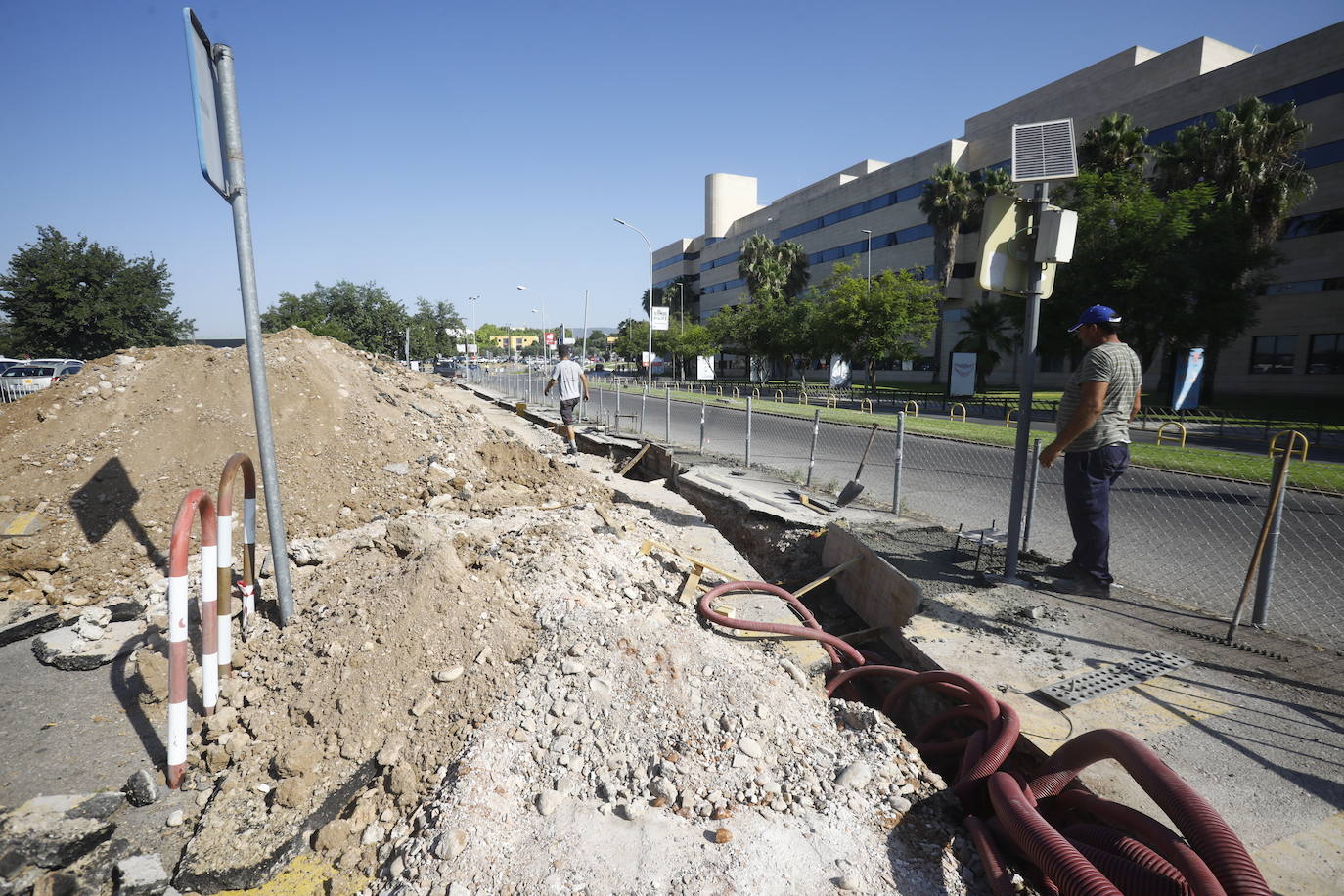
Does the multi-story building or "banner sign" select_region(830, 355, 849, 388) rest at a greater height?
the multi-story building

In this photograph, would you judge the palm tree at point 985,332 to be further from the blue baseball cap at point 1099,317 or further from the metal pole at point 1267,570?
the metal pole at point 1267,570

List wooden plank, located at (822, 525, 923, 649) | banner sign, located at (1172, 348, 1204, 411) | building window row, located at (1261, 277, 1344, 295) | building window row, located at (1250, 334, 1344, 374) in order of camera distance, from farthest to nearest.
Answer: building window row, located at (1250, 334, 1344, 374)
building window row, located at (1261, 277, 1344, 295)
banner sign, located at (1172, 348, 1204, 411)
wooden plank, located at (822, 525, 923, 649)

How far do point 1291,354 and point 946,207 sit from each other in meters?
19.4

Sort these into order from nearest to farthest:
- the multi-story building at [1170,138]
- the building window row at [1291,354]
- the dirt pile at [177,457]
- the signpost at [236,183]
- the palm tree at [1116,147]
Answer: the signpost at [236,183]
the dirt pile at [177,457]
the multi-story building at [1170,138]
the building window row at [1291,354]
the palm tree at [1116,147]

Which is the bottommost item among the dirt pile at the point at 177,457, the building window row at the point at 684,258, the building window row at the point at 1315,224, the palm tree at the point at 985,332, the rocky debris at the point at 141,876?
the rocky debris at the point at 141,876

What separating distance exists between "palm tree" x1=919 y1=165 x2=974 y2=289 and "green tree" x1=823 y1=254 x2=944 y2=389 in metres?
11.9

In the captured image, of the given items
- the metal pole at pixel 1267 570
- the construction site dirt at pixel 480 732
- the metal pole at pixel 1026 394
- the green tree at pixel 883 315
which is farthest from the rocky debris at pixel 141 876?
the green tree at pixel 883 315

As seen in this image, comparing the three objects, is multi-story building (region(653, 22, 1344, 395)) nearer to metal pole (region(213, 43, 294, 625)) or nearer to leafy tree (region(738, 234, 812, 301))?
leafy tree (region(738, 234, 812, 301))

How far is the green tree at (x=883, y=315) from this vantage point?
30281 millimetres

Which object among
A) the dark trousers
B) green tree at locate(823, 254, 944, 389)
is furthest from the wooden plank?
green tree at locate(823, 254, 944, 389)

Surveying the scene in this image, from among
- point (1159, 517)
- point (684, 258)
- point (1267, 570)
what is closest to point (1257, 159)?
point (1159, 517)

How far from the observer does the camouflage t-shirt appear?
425 cm

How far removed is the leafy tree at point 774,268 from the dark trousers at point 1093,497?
46.1 m

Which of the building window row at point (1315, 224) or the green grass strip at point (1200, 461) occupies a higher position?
the building window row at point (1315, 224)
